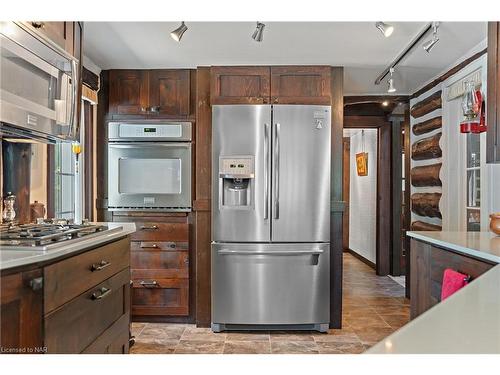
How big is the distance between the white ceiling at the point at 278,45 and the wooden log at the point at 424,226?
1.44 m

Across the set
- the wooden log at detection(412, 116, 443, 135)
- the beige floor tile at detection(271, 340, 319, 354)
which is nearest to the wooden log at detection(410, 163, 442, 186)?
the wooden log at detection(412, 116, 443, 135)

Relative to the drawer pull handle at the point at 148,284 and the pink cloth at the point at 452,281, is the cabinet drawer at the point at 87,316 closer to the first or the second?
the drawer pull handle at the point at 148,284

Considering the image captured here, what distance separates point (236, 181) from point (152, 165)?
2.55 feet

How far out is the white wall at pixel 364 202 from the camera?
661cm

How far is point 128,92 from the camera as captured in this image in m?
3.87

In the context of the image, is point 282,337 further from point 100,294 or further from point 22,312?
point 22,312

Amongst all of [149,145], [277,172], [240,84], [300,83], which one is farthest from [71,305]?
[300,83]

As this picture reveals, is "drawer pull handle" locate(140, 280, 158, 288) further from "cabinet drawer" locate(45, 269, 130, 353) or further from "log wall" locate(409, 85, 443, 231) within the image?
"log wall" locate(409, 85, 443, 231)

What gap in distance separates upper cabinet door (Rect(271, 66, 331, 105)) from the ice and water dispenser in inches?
23.0

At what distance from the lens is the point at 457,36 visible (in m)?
3.05
